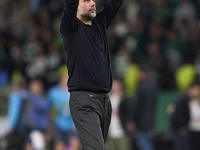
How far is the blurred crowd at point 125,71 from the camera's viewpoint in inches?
377

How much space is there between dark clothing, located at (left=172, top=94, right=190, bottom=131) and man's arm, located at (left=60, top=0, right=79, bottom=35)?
531 cm

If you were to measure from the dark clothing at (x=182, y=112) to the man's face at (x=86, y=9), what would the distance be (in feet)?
17.0

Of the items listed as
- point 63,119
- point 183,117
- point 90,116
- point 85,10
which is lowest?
point 183,117

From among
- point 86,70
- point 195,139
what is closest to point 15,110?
point 195,139

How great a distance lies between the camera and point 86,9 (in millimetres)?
5211

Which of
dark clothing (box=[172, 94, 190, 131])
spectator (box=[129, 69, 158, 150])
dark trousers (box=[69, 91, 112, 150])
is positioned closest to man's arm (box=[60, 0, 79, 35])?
dark trousers (box=[69, 91, 112, 150])

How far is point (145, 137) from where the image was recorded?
Answer: 35.5 ft

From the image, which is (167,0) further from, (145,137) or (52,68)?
(145,137)

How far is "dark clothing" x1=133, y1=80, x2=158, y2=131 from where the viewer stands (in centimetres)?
1059

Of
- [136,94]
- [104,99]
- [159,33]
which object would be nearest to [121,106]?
[136,94]

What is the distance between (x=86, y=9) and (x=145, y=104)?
570 cm

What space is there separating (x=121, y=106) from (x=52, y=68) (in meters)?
3.62

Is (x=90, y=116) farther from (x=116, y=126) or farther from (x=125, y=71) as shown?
(x=125, y=71)

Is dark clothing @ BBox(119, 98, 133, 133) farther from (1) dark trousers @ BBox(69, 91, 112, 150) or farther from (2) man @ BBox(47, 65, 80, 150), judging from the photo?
(1) dark trousers @ BBox(69, 91, 112, 150)
